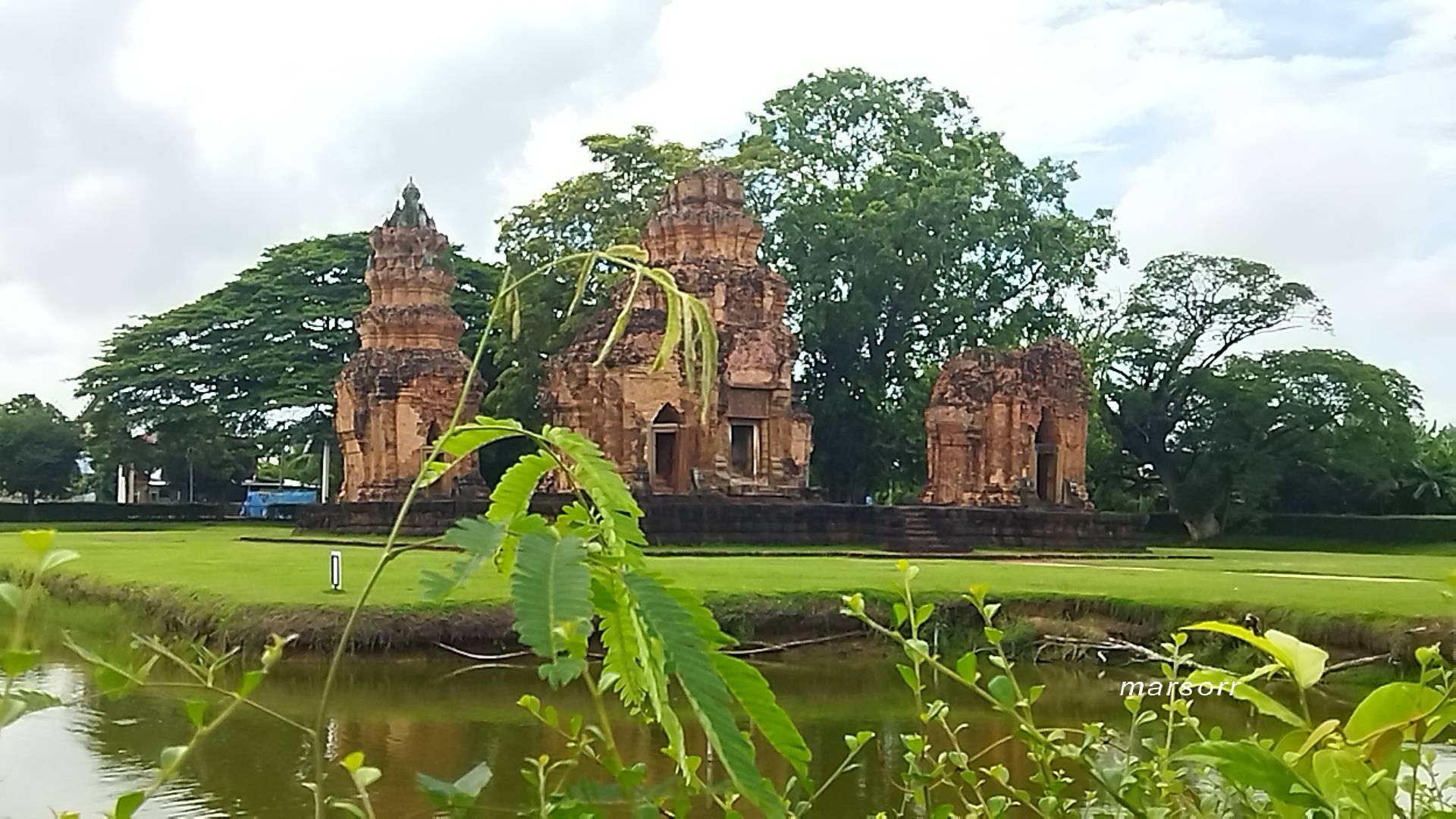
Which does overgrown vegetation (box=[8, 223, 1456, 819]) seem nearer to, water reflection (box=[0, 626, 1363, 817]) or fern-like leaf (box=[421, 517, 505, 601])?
fern-like leaf (box=[421, 517, 505, 601])

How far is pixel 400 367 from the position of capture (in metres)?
29.6

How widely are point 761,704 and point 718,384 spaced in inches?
979

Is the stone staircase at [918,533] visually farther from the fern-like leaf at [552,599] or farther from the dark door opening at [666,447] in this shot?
the fern-like leaf at [552,599]

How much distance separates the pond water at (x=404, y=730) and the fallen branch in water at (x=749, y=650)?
8cm

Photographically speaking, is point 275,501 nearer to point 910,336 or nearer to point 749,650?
point 910,336

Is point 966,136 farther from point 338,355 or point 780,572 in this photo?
point 780,572

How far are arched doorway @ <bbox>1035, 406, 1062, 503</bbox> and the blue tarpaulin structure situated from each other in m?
20.9

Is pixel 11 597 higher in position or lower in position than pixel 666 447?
lower

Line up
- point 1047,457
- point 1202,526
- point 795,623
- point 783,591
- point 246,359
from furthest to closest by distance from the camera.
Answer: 1. point 246,359
2. point 1202,526
3. point 1047,457
4. point 783,591
5. point 795,623

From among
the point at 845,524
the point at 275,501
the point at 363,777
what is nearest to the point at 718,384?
the point at 845,524

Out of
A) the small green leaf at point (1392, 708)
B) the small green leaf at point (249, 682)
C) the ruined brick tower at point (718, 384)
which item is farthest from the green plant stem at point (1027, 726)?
the ruined brick tower at point (718, 384)

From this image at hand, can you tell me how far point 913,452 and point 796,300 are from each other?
4.49 m

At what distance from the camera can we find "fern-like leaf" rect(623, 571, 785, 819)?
51.6 inches

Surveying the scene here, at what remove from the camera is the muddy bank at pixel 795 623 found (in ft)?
37.2
